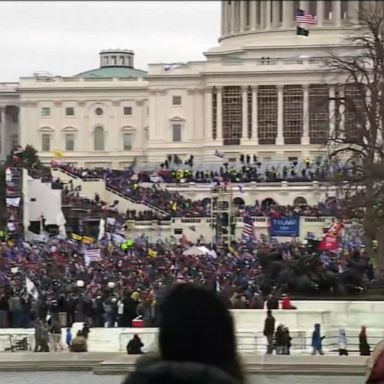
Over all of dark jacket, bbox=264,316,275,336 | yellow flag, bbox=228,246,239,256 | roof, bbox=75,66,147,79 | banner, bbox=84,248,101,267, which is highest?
roof, bbox=75,66,147,79

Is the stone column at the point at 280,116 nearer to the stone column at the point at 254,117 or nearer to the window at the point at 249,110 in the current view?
the stone column at the point at 254,117

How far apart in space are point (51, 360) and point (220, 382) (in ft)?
63.2

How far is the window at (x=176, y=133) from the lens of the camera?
11175 centimetres

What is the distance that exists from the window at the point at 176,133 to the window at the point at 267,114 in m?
7.71

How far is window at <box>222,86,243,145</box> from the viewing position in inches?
4225

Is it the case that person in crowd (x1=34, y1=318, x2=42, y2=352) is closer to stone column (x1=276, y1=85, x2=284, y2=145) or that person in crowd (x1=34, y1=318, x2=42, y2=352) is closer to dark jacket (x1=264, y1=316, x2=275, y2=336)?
dark jacket (x1=264, y1=316, x2=275, y2=336)

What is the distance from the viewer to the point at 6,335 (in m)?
26.6

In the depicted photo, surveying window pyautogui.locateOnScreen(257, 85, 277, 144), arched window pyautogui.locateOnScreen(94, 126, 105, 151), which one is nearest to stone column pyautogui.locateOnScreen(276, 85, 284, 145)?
window pyautogui.locateOnScreen(257, 85, 277, 144)

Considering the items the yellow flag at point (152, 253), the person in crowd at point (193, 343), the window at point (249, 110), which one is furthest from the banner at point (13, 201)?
the window at point (249, 110)

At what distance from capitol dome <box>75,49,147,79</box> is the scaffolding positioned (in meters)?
62.4

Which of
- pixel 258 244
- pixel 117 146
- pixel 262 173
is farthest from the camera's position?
pixel 117 146

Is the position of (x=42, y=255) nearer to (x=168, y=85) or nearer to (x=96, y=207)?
(x=96, y=207)

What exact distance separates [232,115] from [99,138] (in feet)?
54.6

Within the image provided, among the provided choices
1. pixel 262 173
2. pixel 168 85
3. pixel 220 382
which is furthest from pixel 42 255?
pixel 168 85
